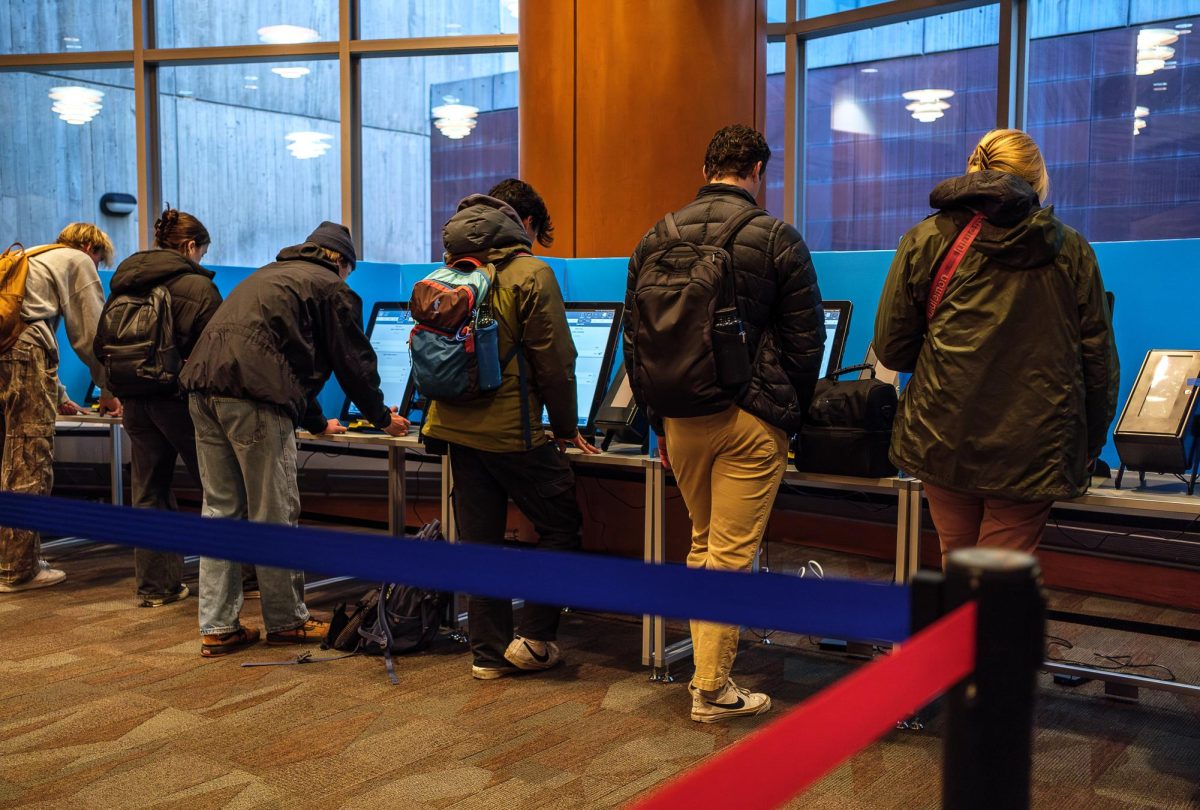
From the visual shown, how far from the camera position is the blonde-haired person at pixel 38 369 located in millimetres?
4441

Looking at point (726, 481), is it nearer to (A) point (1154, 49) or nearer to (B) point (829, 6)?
(A) point (1154, 49)

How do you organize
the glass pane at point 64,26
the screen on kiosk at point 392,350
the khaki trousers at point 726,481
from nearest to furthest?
1. the khaki trousers at point 726,481
2. the screen on kiosk at point 392,350
3. the glass pane at point 64,26

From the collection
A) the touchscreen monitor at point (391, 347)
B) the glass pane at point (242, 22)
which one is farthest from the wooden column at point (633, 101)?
the glass pane at point (242, 22)

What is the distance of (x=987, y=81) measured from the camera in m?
5.13

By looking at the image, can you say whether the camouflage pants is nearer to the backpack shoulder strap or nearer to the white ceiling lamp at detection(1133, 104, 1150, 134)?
the backpack shoulder strap

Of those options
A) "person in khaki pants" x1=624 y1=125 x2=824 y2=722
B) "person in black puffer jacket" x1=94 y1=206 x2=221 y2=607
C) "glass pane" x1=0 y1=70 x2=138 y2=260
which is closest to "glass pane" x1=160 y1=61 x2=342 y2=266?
"glass pane" x1=0 y1=70 x2=138 y2=260

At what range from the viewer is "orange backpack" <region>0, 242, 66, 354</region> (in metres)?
4.36

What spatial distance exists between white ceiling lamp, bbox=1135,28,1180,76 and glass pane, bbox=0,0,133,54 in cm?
540

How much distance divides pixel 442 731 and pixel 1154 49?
13.2ft

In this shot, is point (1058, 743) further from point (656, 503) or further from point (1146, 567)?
point (1146, 567)

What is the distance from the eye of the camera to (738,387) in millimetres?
2820

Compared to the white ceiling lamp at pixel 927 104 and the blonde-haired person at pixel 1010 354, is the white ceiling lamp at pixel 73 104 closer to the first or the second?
the white ceiling lamp at pixel 927 104

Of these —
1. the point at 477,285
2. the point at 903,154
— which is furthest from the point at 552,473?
the point at 903,154

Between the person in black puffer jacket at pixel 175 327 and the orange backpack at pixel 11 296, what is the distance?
535 mm
